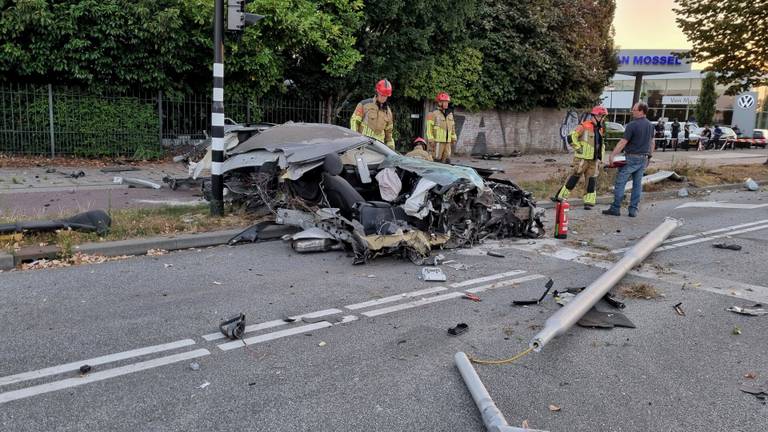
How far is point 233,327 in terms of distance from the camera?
4.29m

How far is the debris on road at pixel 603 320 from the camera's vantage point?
4688mm

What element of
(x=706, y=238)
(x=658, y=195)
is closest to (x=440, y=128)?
(x=658, y=195)

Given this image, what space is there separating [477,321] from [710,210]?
27.6 feet

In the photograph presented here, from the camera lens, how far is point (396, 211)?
687cm

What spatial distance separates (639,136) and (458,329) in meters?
7.17

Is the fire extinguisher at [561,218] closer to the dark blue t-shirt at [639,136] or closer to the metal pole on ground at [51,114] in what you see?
the dark blue t-shirt at [639,136]

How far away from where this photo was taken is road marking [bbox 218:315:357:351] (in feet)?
13.7

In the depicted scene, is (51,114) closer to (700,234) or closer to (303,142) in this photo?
(303,142)

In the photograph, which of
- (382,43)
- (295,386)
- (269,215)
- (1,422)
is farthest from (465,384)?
(382,43)

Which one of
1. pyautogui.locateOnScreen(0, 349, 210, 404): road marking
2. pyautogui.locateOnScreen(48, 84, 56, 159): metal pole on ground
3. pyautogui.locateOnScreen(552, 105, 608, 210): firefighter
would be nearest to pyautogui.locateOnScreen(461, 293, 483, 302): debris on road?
pyautogui.locateOnScreen(0, 349, 210, 404): road marking

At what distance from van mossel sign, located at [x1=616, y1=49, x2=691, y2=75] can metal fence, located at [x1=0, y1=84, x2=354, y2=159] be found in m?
25.3

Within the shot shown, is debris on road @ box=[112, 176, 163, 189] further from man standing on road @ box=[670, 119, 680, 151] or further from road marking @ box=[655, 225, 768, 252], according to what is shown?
man standing on road @ box=[670, 119, 680, 151]

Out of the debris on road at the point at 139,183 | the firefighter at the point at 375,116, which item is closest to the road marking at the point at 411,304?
A: the firefighter at the point at 375,116

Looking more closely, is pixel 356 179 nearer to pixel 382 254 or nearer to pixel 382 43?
pixel 382 254
